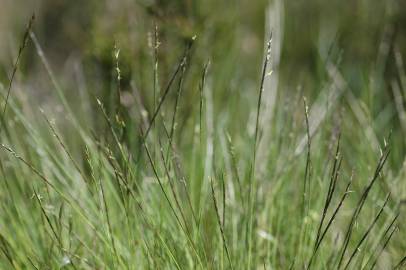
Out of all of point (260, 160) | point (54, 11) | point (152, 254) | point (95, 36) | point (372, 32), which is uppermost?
point (54, 11)

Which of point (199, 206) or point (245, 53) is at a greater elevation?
point (245, 53)

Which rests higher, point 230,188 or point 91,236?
point 230,188

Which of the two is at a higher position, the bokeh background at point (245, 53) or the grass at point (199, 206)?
the bokeh background at point (245, 53)

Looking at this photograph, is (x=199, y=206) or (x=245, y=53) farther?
(x=245, y=53)

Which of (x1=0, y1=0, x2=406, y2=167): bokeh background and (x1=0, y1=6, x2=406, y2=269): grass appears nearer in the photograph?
(x1=0, y1=6, x2=406, y2=269): grass

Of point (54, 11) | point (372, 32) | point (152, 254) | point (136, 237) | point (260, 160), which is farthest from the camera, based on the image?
Result: point (54, 11)

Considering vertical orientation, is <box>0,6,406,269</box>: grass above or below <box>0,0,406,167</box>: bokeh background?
below

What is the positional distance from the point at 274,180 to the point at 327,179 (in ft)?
0.36

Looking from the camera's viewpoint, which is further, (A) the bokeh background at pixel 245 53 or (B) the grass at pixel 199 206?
(A) the bokeh background at pixel 245 53

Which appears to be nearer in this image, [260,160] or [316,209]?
[316,209]

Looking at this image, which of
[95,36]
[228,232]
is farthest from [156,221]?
[95,36]

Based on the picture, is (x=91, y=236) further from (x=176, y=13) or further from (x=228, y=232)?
(x=176, y=13)

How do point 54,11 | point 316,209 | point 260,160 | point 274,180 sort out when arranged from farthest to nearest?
point 54,11 < point 260,160 < point 274,180 < point 316,209

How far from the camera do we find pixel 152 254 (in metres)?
1.09
